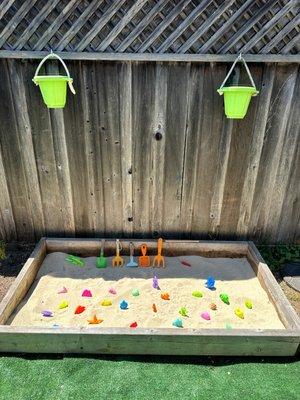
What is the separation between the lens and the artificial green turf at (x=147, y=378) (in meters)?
2.07

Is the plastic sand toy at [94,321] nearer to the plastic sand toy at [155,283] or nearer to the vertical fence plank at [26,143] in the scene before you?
the plastic sand toy at [155,283]

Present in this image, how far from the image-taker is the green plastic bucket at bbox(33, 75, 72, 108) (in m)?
2.47

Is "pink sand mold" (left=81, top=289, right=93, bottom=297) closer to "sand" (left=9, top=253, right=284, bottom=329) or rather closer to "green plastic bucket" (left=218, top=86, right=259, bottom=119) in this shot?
"sand" (left=9, top=253, right=284, bottom=329)

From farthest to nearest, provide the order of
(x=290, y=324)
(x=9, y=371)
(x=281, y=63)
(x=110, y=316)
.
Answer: (x=281, y=63) → (x=110, y=316) → (x=290, y=324) → (x=9, y=371)

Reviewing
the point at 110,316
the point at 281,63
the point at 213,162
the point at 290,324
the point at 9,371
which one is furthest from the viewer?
the point at 213,162

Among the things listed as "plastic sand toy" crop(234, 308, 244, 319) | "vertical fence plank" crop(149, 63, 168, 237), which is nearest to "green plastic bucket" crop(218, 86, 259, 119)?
"vertical fence plank" crop(149, 63, 168, 237)

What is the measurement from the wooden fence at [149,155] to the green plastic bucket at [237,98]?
10.7 inches

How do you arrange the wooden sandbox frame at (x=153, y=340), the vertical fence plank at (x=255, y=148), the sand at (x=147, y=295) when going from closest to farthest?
the wooden sandbox frame at (x=153, y=340), the sand at (x=147, y=295), the vertical fence plank at (x=255, y=148)

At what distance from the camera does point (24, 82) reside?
2801 mm

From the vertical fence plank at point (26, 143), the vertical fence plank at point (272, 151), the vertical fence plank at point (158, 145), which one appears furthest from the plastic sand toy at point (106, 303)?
the vertical fence plank at point (272, 151)

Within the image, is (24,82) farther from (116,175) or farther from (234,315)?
(234,315)

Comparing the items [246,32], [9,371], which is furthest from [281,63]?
[9,371]

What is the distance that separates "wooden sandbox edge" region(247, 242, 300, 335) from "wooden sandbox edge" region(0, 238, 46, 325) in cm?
202

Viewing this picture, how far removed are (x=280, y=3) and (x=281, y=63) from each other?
44 cm
